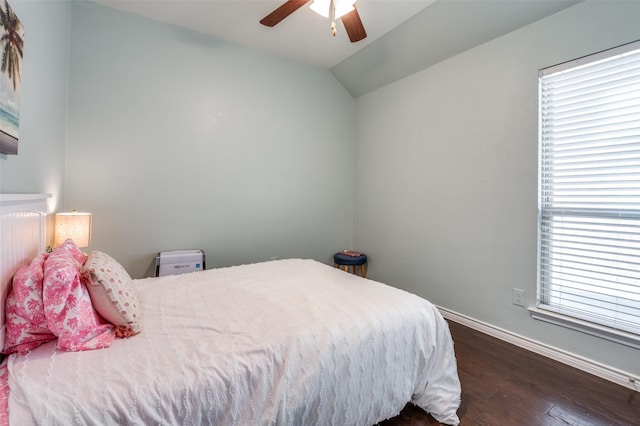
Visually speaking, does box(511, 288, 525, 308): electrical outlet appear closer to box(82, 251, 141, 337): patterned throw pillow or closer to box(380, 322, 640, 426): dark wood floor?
box(380, 322, 640, 426): dark wood floor

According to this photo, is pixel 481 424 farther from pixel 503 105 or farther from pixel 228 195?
pixel 228 195

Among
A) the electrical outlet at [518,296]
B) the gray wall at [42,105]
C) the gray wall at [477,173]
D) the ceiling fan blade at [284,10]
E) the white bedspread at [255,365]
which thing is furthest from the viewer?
the electrical outlet at [518,296]

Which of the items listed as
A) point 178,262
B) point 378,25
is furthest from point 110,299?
point 378,25

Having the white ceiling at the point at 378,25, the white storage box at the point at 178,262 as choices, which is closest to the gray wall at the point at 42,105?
the white ceiling at the point at 378,25

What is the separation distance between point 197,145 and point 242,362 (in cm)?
232

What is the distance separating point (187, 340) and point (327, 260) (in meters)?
2.60

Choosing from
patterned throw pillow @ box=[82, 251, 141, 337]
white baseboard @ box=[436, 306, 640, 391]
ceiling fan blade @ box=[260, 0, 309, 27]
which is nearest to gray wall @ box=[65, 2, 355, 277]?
ceiling fan blade @ box=[260, 0, 309, 27]

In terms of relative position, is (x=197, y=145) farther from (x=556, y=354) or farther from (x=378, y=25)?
(x=556, y=354)

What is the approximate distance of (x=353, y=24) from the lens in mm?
1909

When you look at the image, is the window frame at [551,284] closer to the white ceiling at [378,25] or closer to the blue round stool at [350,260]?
the white ceiling at [378,25]

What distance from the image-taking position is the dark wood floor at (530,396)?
4.63ft

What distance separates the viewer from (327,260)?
144 inches

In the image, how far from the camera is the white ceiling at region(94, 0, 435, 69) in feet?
7.60

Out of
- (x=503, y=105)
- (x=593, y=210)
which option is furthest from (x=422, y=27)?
(x=593, y=210)
